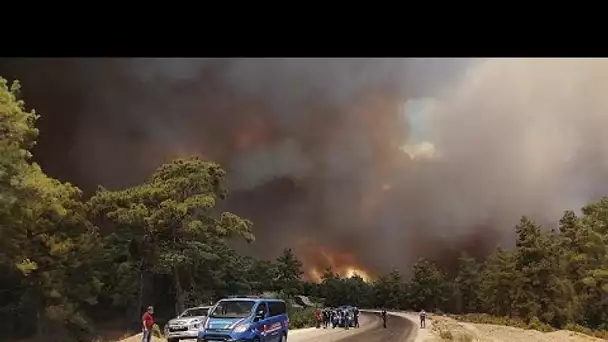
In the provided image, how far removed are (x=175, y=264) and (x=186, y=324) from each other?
53 centimetres

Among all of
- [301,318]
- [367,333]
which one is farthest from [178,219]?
[367,333]

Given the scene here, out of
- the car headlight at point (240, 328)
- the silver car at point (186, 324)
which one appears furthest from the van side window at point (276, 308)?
the silver car at point (186, 324)

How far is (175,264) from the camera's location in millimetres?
6281

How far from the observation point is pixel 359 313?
6715 mm

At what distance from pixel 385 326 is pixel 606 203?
237 cm

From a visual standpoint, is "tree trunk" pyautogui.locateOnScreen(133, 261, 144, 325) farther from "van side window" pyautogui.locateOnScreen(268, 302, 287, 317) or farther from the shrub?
the shrub

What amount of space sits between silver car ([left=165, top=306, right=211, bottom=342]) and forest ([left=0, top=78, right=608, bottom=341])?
8 cm

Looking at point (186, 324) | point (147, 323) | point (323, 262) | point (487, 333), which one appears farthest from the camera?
point (487, 333)

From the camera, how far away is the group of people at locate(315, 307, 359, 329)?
21.6 ft

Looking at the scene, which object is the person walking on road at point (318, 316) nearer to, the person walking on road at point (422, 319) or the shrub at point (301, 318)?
the shrub at point (301, 318)

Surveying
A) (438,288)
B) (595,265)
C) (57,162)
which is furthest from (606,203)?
(57,162)

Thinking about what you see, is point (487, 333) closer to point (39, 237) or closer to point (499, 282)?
point (499, 282)
